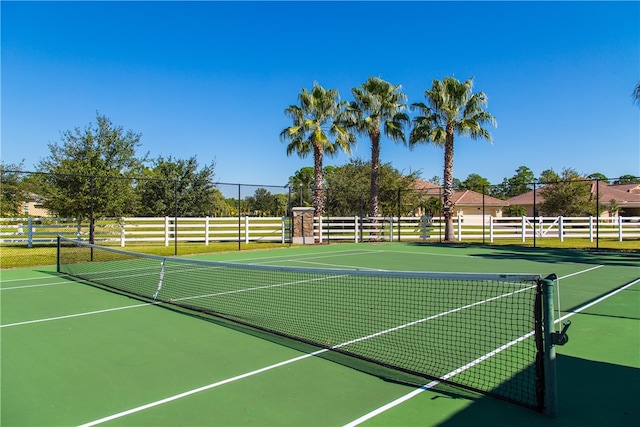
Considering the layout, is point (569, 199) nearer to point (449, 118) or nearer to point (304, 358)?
point (449, 118)

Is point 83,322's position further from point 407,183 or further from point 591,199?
point 591,199

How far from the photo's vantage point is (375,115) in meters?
25.0

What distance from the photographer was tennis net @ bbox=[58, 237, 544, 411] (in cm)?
445

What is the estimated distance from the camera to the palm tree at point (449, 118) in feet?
78.2

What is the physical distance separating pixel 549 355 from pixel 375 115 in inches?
891

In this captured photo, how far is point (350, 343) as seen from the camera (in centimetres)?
557

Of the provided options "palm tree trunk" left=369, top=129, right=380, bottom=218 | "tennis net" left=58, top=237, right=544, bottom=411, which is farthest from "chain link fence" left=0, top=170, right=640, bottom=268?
"tennis net" left=58, top=237, right=544, bottom=411

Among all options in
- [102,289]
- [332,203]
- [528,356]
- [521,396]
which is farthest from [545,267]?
[332,203]

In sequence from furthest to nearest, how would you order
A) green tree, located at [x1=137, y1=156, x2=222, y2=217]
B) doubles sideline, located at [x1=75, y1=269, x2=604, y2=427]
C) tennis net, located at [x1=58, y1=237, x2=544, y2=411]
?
green tree, located at [x1=137, y1=156, x2=222, y2=217], tennis net, located at [x1=58, y1=237, x2=544, y2=411], doubles sideline, located at [x1=75, y1=269, x2=604, y2=427]

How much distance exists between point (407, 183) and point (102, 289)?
28026mm

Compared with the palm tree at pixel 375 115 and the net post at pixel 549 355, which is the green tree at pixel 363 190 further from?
the net post at pixel 549 355

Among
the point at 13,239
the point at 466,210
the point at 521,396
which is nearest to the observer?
the point at 521,396

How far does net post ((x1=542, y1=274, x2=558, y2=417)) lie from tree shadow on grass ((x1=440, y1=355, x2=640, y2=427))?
0.33 ft

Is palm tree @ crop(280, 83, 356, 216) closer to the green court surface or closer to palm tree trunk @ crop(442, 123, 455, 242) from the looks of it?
palm tree trunk @ crop(442, 123, 455, 242)
